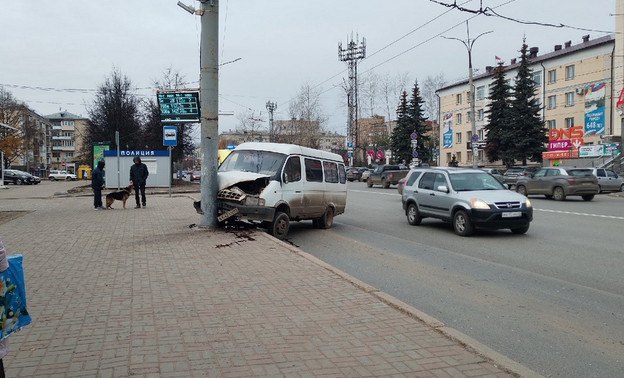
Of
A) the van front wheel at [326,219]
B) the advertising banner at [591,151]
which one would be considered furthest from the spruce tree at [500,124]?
the van front wheel at [326,219]

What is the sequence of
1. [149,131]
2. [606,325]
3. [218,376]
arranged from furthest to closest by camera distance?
[149,131], [606,325], [218,376]

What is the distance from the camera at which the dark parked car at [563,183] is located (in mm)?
22938

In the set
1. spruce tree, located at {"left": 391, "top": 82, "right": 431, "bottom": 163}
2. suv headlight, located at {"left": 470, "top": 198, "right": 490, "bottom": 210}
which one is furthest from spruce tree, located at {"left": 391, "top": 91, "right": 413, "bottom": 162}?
suv headlight, located at {"left": 470, "top": 198, "right": 490, "bottom": 210}

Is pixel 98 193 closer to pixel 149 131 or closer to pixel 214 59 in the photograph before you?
pixel 214 59

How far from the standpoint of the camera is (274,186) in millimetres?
11180

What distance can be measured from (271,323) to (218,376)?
1242mm

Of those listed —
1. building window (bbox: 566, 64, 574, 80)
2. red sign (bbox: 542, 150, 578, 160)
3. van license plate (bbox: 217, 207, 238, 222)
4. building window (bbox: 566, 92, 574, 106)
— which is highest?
building window (bbox: 566, 64, 574, 80)

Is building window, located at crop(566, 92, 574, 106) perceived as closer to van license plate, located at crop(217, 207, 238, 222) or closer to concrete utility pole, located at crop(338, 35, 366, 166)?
concrete utility pole, located at crop(338, 35, 366, 166)

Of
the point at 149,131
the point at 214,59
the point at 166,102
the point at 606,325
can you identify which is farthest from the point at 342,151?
the point at 606,325

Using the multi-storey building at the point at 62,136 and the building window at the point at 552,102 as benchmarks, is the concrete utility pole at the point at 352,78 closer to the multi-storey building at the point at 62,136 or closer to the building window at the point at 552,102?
the building window at the point at 552,102

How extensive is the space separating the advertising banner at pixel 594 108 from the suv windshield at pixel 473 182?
42701 millimetres

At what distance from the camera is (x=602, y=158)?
142 feet

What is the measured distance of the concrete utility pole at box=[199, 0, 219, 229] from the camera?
1159 centimetres

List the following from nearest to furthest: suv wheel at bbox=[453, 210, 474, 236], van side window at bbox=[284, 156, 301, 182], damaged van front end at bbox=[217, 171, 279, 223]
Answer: damaged van front end at bbox=[217, 171, 279, 223] < suv wheel at bbox=[453, 210, 474, 236] < van side window at bbox=[284, 156, 301, 182]
